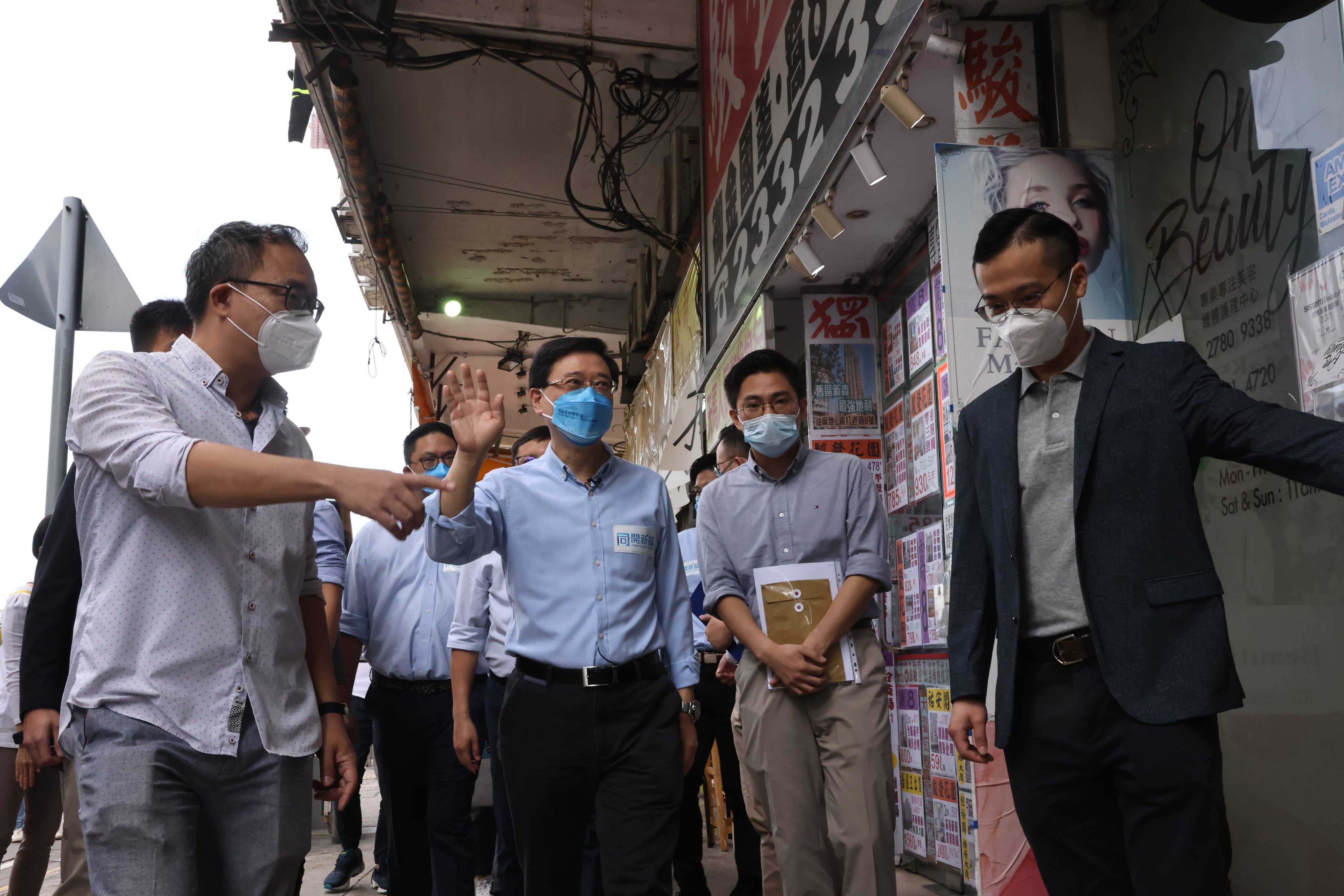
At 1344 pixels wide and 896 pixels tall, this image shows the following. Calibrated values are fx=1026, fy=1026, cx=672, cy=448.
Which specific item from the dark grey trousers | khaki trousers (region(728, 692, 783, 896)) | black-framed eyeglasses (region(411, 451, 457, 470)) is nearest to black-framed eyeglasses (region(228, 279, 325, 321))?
the dark grey trousers

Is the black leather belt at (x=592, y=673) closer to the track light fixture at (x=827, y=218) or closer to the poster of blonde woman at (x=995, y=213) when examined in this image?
the poster of blonde woman at (x=995, y=213)

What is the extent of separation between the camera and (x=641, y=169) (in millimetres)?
9312

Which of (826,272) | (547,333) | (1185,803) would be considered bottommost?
(1185,803)

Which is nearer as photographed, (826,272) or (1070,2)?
(1070,2)

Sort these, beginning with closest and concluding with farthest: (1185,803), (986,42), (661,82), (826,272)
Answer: (1185,803), (986,42), (826,272), (661,82)

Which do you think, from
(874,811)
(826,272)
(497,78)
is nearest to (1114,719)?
(874,811)

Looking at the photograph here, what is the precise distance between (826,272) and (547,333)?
774 cm

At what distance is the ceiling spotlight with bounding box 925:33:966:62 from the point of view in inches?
127

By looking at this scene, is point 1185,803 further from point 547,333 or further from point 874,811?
point 547,333

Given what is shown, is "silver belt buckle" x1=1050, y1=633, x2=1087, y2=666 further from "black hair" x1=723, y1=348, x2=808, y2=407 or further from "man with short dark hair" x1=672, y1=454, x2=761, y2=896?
"man with short dark hair" x1=672, y1=454, x2=761, y2=896

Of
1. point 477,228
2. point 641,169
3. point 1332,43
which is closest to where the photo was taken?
point 1332,43

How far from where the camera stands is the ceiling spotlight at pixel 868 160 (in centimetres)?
380

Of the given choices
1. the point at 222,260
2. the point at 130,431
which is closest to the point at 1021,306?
the point at 222,260

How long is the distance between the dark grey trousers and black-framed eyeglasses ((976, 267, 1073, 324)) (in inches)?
67.5
